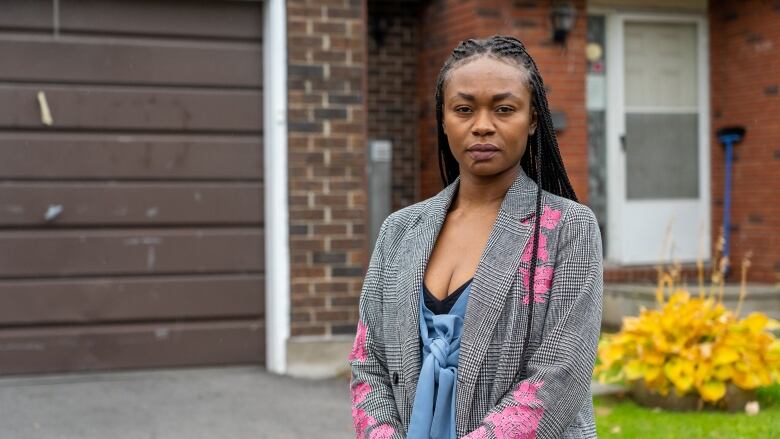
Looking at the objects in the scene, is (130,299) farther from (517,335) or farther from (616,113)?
(517,335)

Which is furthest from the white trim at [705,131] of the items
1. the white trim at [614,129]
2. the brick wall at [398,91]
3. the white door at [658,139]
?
the brick wall at [398,91]

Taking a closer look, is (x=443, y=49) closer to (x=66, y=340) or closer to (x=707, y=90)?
(x=707, y=90)

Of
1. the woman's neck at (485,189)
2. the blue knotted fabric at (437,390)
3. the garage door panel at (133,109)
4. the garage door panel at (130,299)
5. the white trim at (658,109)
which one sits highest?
the white trim at (658,109)

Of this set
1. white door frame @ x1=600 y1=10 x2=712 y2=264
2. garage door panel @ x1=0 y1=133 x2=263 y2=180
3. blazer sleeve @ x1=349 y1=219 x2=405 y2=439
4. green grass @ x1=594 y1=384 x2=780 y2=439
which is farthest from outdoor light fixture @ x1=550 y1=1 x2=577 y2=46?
A: blazer sleeve @ x1=349 y1=219 x2=405 y2=439

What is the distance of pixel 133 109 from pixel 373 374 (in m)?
5.24

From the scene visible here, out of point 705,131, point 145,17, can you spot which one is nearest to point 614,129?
point 705,131

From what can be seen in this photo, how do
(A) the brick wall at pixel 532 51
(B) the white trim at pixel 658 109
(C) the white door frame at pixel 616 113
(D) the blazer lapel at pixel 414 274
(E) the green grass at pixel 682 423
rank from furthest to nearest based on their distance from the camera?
(B) the white trim at pixel 658 109
(C) the white door frame at pixel 616 113
(A) the brick wall at pixel 532 51
(E) the green grass at pixel 682 423
(D) the blazer lapel at pixel 414 274

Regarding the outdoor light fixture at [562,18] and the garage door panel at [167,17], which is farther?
the outdoor light fixture at [562,18]

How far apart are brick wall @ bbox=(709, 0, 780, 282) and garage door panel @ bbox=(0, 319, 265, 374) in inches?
206

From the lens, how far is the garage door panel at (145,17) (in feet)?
23.2

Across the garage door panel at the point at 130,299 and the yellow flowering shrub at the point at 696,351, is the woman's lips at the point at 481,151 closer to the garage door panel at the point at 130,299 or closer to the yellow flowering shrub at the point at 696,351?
the yellow flowering shrub at the point at 696,351

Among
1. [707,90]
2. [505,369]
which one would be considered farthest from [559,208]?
[707,90]

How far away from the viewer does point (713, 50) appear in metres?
10.5

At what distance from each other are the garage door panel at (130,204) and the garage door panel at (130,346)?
742mm
